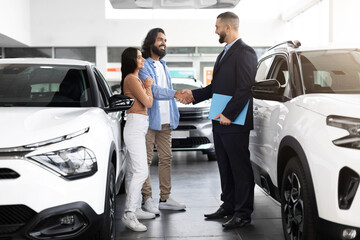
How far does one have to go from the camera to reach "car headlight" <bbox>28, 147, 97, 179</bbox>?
2.90m

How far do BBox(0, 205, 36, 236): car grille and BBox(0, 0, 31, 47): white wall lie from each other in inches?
561

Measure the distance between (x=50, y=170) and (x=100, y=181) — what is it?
359mm

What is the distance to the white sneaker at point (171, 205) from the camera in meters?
5.30

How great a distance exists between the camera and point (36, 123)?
312 centimetres

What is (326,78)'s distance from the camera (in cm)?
403

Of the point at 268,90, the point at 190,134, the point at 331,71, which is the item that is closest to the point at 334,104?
the point at 268,90

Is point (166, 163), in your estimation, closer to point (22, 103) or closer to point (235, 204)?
point (235, 204)

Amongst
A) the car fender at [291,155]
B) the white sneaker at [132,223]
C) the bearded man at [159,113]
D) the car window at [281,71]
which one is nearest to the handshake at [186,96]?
the bearded man at [159,113]

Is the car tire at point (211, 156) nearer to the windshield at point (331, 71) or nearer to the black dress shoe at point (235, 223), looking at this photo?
the black dress shoe at point (235, 223)

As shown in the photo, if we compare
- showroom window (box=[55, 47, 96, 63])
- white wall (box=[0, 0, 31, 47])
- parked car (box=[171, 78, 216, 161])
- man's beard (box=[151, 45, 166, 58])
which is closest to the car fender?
man's beard (box=[151, 45, 166, 58])

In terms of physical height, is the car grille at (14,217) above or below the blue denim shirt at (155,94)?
below

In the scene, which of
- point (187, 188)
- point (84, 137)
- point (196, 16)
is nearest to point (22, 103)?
point (84, 137)

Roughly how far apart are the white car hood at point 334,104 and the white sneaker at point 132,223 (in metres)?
1.95

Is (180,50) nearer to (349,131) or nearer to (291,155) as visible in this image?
(291,155)
